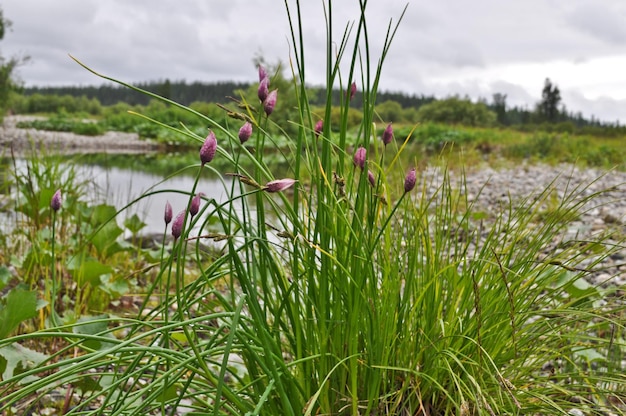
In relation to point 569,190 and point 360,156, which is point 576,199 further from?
point 360,156

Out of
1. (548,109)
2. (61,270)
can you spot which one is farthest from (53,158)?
(548,109)

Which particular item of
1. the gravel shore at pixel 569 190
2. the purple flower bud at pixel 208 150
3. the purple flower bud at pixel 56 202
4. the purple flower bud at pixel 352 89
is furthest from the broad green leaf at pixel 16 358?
the gravel shore at pixel 569 190

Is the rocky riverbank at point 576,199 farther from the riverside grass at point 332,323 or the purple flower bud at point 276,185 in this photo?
the purple flower bud at point 276,185

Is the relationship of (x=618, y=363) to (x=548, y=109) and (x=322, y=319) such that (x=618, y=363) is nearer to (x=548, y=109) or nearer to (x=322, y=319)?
(x=322, y=319)

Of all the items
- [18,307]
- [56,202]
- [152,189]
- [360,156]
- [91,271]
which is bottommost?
[152,189]

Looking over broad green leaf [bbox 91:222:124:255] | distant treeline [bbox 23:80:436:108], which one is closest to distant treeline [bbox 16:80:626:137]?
distant treeline [bbox 23:80:436:108]

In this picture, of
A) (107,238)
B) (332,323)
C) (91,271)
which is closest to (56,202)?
(332,323)

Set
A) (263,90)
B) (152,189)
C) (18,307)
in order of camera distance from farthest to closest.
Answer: (152,189), (18,307), (263,90)

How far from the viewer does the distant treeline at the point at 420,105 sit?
2792 centimetres

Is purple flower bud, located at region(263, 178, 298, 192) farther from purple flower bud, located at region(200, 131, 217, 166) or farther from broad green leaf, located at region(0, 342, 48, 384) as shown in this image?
broad green leaf, located at region(0, 342, 48, 384)

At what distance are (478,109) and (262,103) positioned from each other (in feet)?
108

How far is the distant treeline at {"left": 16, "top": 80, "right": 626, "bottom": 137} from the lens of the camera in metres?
27.9

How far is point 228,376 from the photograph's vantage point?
1.91m

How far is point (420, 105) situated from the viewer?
5372cm
